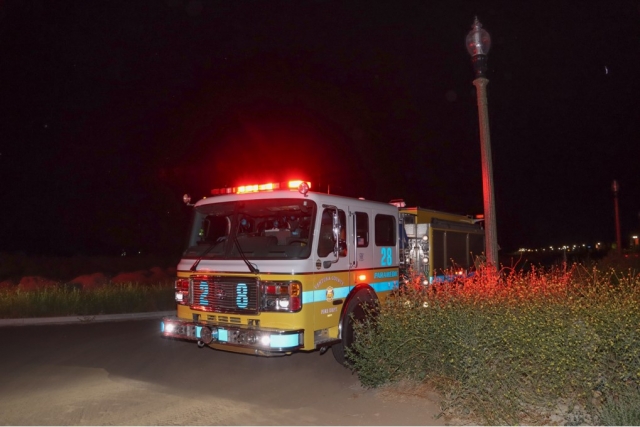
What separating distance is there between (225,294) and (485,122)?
4.97 metres

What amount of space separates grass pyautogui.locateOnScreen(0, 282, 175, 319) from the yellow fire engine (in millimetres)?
7836

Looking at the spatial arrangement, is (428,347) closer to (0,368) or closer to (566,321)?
(566,321)

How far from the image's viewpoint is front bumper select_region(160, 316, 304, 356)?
6434 mm

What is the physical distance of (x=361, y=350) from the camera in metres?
6.38

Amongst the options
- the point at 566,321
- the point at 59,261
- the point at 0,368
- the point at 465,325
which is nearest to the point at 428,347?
the point at 465,325

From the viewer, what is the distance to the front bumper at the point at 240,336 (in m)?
6.43

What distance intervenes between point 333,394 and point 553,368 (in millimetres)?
2745

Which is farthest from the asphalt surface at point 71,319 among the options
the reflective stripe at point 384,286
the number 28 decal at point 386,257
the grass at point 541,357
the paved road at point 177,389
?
the grass at point 541,357

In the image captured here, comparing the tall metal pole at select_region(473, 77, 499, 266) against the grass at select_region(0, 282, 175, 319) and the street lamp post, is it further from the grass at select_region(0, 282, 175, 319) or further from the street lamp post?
the grass at select_region(0, 282, 175, 319)

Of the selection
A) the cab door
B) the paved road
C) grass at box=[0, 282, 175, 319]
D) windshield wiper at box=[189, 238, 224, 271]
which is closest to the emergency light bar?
the cab door

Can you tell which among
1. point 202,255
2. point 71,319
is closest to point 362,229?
point 202,255

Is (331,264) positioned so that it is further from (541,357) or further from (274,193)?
(541,357)

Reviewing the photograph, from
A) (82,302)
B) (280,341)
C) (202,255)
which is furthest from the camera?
(82,302)

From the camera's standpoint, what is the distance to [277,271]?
22.5 feet
